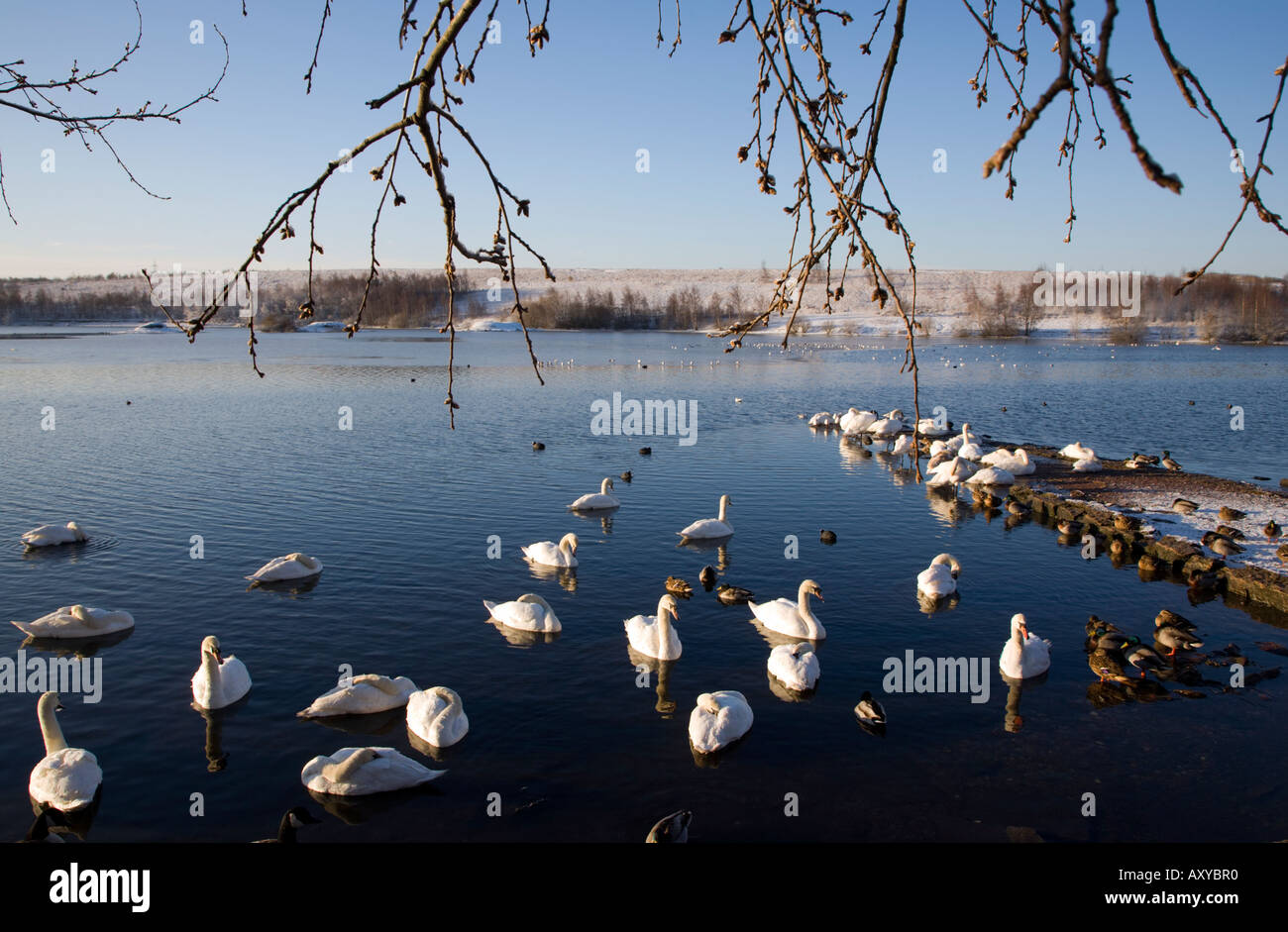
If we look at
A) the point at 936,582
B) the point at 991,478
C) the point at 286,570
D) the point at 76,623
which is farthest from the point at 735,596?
the point at 991,478

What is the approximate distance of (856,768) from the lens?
9891 millimetres

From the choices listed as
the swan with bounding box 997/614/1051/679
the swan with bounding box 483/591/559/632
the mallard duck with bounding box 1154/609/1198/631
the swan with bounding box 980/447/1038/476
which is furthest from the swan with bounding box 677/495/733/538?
the swan with bounding box 980/447/1038/476

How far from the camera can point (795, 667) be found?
463 inches

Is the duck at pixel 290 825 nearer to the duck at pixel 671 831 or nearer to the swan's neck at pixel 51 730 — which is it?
the swan's neck at pixel 51 730

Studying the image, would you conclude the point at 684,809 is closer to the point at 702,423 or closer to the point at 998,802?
the point at 998,802

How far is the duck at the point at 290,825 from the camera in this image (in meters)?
8.29

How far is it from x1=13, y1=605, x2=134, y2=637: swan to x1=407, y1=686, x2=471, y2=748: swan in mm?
6002

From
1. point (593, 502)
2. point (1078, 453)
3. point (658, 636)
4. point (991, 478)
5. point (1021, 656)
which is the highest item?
point (1078, 453)

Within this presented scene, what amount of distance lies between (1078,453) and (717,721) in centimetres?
2144

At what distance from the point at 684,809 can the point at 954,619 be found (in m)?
7.14

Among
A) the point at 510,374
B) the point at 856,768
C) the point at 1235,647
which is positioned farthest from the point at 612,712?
the point at 510,374

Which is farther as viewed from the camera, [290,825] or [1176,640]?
[1176,640]

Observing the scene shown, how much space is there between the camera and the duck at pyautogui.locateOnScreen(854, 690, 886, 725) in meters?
10.8

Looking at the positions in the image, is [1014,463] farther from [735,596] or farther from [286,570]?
[286,570]
